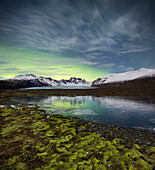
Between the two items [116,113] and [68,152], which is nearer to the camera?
[68,152]

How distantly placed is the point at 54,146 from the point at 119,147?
6289mm

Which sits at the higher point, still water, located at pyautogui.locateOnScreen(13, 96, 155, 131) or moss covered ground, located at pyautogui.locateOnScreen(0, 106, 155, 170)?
moss covered ground, located at pyautogui.locateOnScreen(0, 106, 155, 170)

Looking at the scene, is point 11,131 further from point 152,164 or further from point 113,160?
point 152,164

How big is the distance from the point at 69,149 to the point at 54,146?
1537 mm

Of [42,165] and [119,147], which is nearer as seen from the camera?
[42,165]

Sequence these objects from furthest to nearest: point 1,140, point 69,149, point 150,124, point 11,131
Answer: point 150,124
point 11,131
point 1,140
point 69,149

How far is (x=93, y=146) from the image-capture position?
9.46m

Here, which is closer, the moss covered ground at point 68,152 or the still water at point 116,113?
the moss covered ground at point 68,152

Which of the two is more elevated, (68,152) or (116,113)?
(68,152)

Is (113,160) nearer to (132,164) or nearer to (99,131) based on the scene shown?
(132,164)

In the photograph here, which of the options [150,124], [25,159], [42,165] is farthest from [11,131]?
[150,124]

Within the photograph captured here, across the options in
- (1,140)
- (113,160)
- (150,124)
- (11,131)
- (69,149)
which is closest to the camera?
(113,160)

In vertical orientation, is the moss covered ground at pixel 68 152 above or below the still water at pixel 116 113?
above

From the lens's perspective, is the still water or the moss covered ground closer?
the moss covered ground
